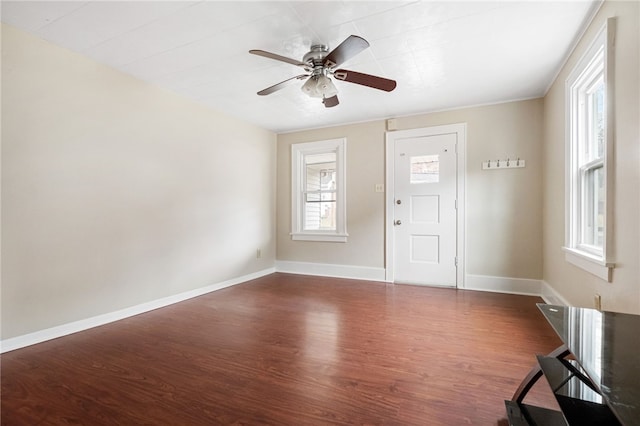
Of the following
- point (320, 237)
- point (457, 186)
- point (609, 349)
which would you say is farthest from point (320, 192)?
point (609, 349)

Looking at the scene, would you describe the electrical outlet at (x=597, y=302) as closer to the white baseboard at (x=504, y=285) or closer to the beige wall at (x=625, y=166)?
the beige wall at (x=625, y=166)

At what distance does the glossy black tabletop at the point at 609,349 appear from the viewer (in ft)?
2.04

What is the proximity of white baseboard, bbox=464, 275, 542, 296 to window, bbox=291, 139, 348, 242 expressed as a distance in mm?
1890

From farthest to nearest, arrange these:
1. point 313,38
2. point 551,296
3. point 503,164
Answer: point 503,164 < point 551,296 < point 313,38

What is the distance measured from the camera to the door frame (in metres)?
3.87

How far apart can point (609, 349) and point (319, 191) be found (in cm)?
419

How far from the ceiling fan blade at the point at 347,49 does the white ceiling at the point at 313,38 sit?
0.25m

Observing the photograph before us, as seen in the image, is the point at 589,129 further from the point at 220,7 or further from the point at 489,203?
the point at 220,7

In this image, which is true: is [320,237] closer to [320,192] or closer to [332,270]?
[332,270]

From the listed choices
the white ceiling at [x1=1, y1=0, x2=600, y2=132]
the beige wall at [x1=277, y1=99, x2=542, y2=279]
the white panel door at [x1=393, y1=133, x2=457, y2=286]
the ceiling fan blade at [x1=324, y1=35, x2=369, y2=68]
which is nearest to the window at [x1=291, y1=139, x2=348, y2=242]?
the beige wall at [x1=277, y1=99, x2=542, y2=279]

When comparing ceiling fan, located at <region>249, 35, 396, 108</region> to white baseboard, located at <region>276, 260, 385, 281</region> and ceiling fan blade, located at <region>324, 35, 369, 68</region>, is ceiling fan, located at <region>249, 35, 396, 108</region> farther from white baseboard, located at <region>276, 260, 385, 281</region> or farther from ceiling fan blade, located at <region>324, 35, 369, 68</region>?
white baseboard, located at <region>276, 260, 385, 281</region>

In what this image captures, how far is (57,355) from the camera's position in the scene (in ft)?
6.84

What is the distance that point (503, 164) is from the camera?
3.68 m

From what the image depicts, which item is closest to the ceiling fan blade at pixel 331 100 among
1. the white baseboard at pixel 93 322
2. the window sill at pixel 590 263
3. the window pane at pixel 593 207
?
the window pane at pixel 593 207
